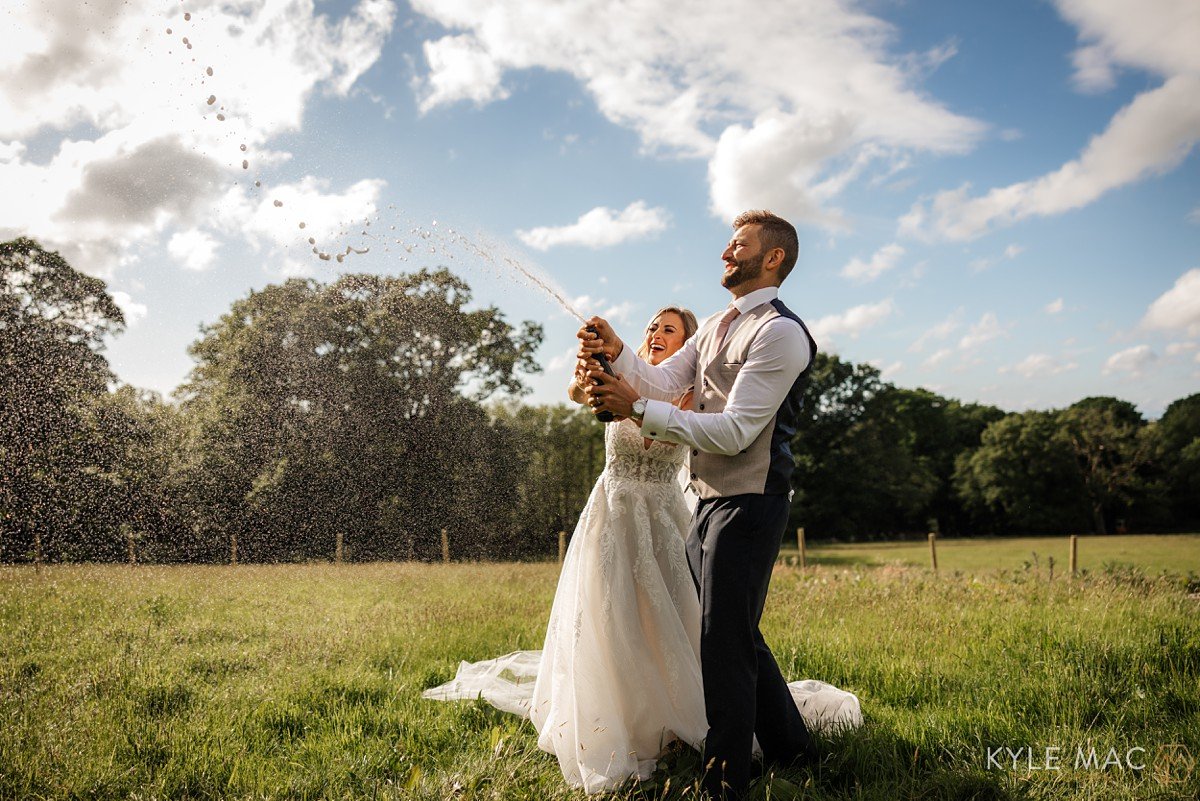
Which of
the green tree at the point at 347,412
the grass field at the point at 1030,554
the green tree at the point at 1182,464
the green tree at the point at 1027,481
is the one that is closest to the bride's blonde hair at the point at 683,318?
the green tree at the point at 347,412

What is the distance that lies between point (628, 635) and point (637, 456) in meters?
1.05

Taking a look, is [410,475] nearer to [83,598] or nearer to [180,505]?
[180,505]

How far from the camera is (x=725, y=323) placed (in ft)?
11.8

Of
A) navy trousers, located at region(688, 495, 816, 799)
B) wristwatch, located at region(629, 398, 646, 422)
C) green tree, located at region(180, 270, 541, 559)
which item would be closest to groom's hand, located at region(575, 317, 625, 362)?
wristwatch, located at region(629, 398, 646, 422)

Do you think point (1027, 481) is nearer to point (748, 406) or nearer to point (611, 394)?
point (748, 406)

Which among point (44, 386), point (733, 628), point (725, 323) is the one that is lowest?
point (733, 628)

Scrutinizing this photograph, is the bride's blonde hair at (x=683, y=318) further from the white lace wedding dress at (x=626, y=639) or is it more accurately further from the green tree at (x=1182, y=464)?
the green tree at (x=1182, y=464)

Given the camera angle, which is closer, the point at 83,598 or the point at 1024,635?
the point at 1024,635

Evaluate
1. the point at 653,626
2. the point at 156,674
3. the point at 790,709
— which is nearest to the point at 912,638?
the point at 790,709

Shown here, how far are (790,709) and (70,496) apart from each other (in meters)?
16.6

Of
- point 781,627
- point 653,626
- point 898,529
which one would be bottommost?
point 898,529

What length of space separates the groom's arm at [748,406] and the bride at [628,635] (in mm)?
723

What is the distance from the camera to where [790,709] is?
12.6ft

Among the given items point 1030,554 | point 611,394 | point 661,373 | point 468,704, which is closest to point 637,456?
point 661,373
